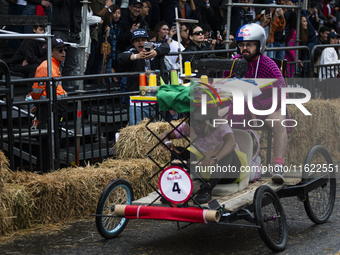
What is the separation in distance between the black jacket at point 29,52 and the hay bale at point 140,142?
111 inches

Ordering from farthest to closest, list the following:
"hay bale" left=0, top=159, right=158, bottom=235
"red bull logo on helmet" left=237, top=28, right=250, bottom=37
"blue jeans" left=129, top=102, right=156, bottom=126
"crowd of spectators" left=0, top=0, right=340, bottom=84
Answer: "crowd of spectators" left=0, top=0, right=340, bottom=84 < "blue jeans" left=129, top=102, right=156, bottom=126 < "red bull logo on helmet" left=237, top=28, right=250, bottom=37 < "hay bale" left=0, top=159, right=158, bottom=235

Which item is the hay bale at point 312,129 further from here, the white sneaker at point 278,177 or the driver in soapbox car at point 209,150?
the driver in soapbox car at point 209,150

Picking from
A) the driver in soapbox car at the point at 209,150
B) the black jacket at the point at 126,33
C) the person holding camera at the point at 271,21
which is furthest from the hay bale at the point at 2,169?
the person holding camera at the point at 271,21

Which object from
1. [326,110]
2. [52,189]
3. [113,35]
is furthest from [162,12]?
[52,189]

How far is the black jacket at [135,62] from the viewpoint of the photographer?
348 inches

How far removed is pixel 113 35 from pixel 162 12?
108 inches

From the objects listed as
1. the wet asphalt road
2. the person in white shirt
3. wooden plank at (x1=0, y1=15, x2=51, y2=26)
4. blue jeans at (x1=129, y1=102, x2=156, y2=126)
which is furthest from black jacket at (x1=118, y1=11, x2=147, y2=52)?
the wet asphalt road

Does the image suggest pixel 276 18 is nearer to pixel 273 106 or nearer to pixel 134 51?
pixel 134 51

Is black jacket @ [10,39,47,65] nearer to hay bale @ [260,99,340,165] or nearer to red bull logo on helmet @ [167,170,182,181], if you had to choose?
hay bale @ [260,99,340,165]

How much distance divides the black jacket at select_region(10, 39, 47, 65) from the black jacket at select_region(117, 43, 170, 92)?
149 cm

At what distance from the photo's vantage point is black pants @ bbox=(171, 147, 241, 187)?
215 inches

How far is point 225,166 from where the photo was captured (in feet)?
18.2

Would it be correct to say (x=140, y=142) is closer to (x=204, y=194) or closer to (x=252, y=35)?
(x=252, y=35)

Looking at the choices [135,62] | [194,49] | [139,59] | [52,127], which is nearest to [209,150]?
[52,127]
